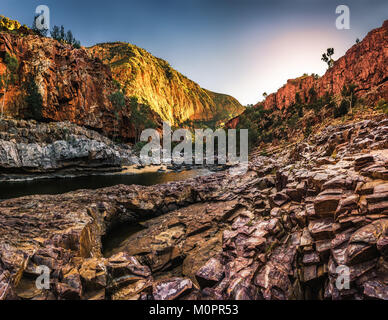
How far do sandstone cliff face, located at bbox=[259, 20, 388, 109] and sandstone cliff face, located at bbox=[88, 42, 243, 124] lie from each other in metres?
78.1

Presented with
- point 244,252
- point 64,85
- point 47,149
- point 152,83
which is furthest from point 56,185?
point 152,83

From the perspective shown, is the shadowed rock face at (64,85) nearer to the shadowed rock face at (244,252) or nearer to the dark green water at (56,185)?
the dark green water at (56,185)

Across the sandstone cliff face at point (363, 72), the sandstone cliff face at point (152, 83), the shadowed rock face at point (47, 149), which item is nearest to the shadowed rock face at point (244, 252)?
the shadowed rock face at point (47, 149)

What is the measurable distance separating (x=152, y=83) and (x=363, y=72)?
118595 millimetres

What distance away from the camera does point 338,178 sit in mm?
5938

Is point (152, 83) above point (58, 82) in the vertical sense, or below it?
above

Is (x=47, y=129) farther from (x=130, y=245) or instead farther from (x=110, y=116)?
(x=130, y=245)

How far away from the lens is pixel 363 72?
41.2 metres

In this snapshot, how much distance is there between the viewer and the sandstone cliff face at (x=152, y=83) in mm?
107562

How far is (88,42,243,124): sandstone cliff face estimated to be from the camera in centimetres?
10756

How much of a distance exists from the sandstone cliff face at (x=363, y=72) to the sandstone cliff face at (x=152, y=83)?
78107 millimetres

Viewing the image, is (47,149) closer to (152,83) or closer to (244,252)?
(244,252)

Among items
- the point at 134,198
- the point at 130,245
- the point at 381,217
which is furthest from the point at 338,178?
the point at 134,198
